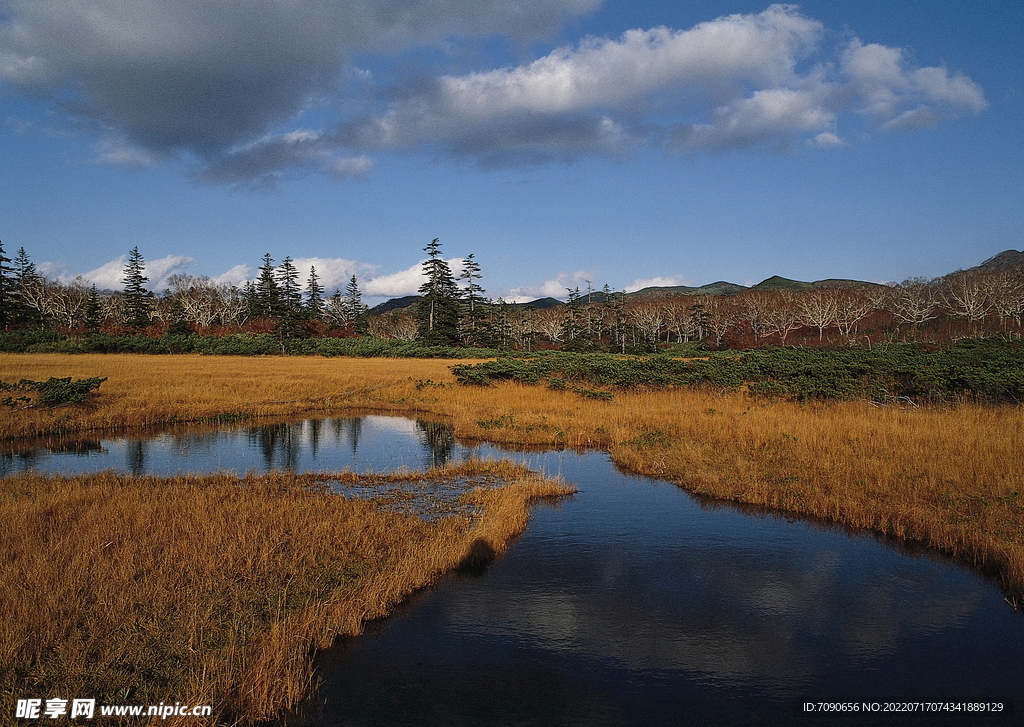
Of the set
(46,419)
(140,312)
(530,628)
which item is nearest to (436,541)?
(530,628)

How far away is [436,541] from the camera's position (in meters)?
10.0

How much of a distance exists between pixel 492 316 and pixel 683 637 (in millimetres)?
96291

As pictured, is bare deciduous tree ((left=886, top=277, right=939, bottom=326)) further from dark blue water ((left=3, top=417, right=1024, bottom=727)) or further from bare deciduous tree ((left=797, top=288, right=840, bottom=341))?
dark blue water ((left=3, top=417, right=1024, bottom=727))

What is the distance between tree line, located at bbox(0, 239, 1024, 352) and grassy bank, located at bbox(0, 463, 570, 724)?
2416 inches

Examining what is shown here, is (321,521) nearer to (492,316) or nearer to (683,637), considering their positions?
(683,637)

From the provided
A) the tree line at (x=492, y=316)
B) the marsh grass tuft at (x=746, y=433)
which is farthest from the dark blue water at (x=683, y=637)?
the tree line at (x=492, y=316)

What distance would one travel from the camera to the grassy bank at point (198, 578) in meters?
5.78

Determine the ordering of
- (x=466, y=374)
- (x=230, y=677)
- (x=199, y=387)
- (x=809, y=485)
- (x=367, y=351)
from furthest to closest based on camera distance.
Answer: (x=367, y=351), (x=466, y=374), (x=199, y=387), (x=809, y=485), (x=230, y=677)

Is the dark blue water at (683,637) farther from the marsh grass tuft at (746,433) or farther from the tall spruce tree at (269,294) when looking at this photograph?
the tall spruce tree at (269,294)

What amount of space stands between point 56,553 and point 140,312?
88.8 meters

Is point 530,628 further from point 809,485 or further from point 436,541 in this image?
point 809,485

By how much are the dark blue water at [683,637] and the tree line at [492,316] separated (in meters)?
63.5

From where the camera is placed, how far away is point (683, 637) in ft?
24.7

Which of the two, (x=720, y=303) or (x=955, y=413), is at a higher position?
(x=720, y=303)
